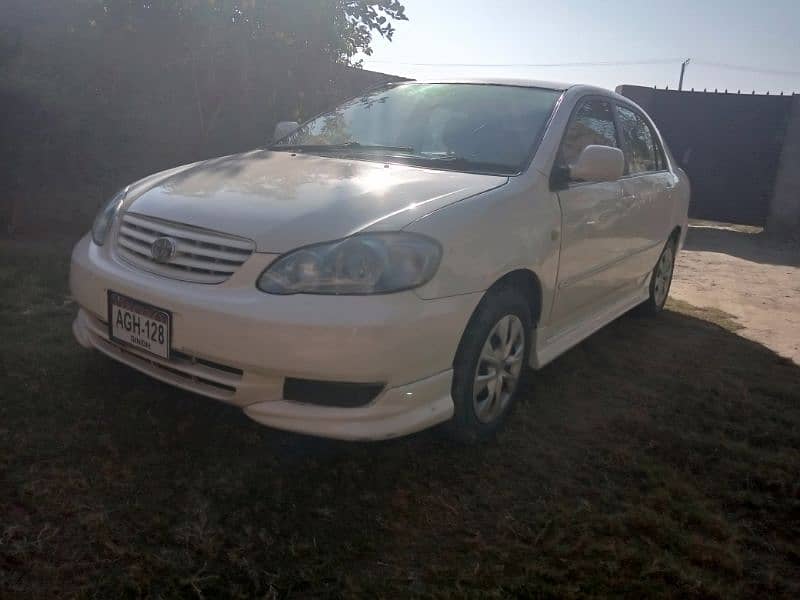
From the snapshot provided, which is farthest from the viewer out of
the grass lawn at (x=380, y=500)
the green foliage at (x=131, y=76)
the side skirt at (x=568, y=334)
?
the green foliage at (x=131, y=76)

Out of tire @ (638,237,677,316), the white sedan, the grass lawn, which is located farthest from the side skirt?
tire @ (638,237,677,316)

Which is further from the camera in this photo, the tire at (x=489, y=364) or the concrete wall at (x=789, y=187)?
the concrete wall at (x=789, y=187)

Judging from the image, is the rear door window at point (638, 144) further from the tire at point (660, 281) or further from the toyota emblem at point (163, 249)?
the toyota emblem at point (163, 249)

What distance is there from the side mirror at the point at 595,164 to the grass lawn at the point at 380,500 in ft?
3.55

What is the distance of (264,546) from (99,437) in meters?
0.92

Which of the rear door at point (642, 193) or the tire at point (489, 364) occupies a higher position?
the rear door at point (642, 193)

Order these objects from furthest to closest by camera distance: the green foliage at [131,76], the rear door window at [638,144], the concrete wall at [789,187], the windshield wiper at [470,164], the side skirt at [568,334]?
1. the concrete wall at [789,187]
2. the green foliage at [131,76]
3. the rear door window at [638,144]
4. the side skirt at [568,334]
5. the windshield wiper at [470,164]

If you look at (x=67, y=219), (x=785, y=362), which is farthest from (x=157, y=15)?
(x=785, y=362)

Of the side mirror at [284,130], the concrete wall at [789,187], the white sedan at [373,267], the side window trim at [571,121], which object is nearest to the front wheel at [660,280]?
the side window trim at [571,121]

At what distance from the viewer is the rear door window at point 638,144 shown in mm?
4422

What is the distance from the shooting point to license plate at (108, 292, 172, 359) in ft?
8.46

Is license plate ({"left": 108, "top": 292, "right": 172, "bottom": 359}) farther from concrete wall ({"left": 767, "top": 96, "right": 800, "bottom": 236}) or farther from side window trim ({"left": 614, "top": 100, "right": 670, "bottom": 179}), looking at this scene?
concrete wall ({"left": 767, "top": 96, "right": 800, "bottom": 236})

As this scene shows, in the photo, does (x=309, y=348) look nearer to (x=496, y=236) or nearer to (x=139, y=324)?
(x=139, y=324)

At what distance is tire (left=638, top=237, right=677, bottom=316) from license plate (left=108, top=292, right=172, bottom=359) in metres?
3.66
